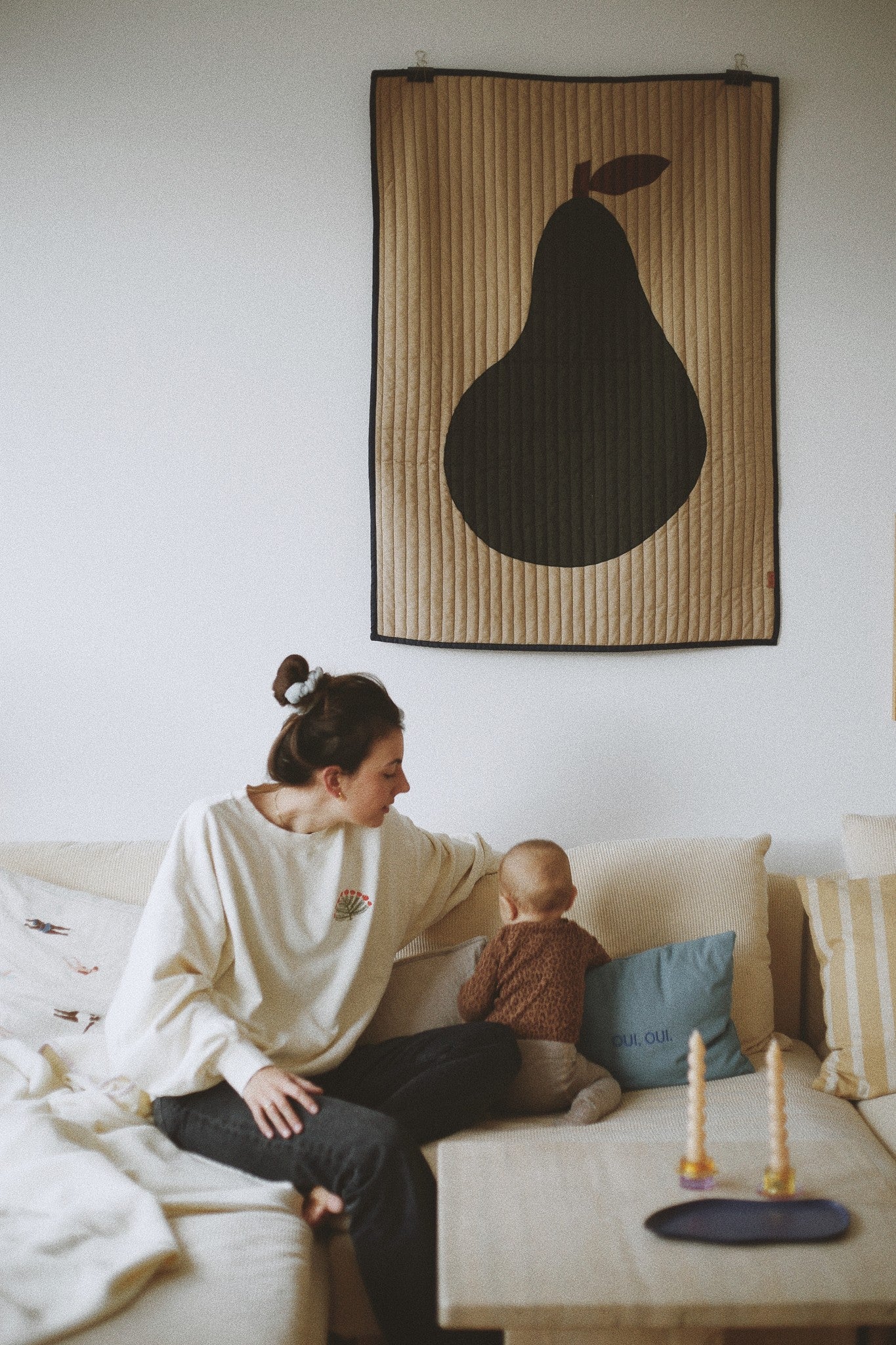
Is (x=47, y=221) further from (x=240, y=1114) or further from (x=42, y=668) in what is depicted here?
(x=240, y=1114)

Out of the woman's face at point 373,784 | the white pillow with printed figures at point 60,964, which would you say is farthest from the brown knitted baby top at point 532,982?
the white pillow with printed figures at point 60,964

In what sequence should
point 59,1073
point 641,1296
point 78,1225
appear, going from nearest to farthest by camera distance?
point 641,1296
point 78,1225
point 59,1073

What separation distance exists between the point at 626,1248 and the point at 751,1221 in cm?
15

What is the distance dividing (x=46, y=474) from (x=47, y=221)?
21.4 inches

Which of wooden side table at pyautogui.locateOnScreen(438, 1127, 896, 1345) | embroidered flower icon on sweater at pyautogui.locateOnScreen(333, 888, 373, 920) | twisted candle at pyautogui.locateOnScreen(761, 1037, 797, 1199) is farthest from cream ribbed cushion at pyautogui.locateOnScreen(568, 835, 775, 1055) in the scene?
twisted candle at pyautogui.locateOnScreen(761, 1037, 797, 1199)

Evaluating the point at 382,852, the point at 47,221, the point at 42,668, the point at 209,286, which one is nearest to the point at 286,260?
the point at 209,286

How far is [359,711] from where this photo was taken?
1.80 m

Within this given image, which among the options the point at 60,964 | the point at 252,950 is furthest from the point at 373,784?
the point at 60,964

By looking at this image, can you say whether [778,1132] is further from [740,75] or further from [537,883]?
[740,75]

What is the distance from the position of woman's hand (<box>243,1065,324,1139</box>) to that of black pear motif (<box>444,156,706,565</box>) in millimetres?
1186

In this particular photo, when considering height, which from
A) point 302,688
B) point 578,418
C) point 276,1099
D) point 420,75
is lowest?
point 276,1099

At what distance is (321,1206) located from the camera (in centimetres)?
148

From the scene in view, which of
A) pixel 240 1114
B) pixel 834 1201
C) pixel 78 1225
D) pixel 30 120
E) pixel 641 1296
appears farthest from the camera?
pixel 30 120

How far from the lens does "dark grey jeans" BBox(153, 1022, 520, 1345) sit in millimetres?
1424
